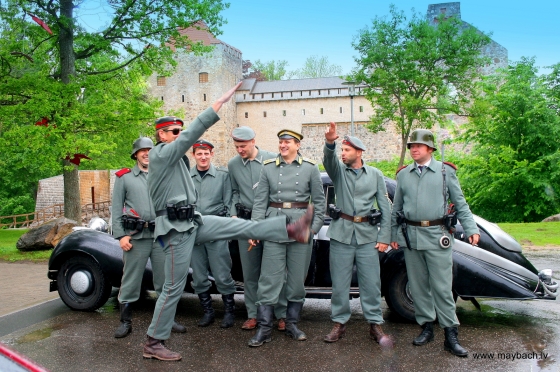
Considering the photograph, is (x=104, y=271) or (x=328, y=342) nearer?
(x=328, y=342)

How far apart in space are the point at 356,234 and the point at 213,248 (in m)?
1.64

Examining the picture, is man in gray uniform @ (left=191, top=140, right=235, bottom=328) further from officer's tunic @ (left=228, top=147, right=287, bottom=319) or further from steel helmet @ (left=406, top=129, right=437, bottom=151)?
steel helmet @ (left=406, top=129, right=437, bottom=151)

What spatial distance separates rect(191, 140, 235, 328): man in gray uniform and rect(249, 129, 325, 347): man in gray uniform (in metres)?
0.64

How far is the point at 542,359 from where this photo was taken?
15.7 feet

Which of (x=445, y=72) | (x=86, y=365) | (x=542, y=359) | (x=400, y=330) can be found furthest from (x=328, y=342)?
(x=445, y=72)

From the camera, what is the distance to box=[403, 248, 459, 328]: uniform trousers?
16.9 feet

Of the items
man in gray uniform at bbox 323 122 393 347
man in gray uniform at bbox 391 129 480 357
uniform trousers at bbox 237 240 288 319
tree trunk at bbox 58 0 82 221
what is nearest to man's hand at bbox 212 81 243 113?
man in gray uniform at bbox 323 122 393 347

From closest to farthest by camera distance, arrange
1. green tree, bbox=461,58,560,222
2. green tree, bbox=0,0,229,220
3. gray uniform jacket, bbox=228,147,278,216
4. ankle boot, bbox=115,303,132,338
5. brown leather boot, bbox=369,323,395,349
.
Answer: brown leather boot, bbox=369,323,395,349, ankle boot, bbox=115,303,132,338, gray uniform jacket, bbox=228,147,278,216, green tree, bbox=0,0,229,220, green tree, bbox=461,58,560,222

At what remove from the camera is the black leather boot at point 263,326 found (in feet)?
17.5

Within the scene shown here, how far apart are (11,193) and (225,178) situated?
42.5m

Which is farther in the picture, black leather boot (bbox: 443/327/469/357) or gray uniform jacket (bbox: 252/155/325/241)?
gray uniform jacket (bbox: 252/155/325/241)

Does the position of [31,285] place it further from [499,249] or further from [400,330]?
[499,249]

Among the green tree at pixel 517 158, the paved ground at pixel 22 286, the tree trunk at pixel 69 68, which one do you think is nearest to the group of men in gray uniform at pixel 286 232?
the paved ground at pixel 22 286

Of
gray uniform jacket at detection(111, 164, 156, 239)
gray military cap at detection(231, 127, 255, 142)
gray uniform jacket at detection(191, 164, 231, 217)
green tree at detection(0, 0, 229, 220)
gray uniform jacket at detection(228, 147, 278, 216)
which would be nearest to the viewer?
gray uniform jacket at detection(111, 164, 156, 239)
